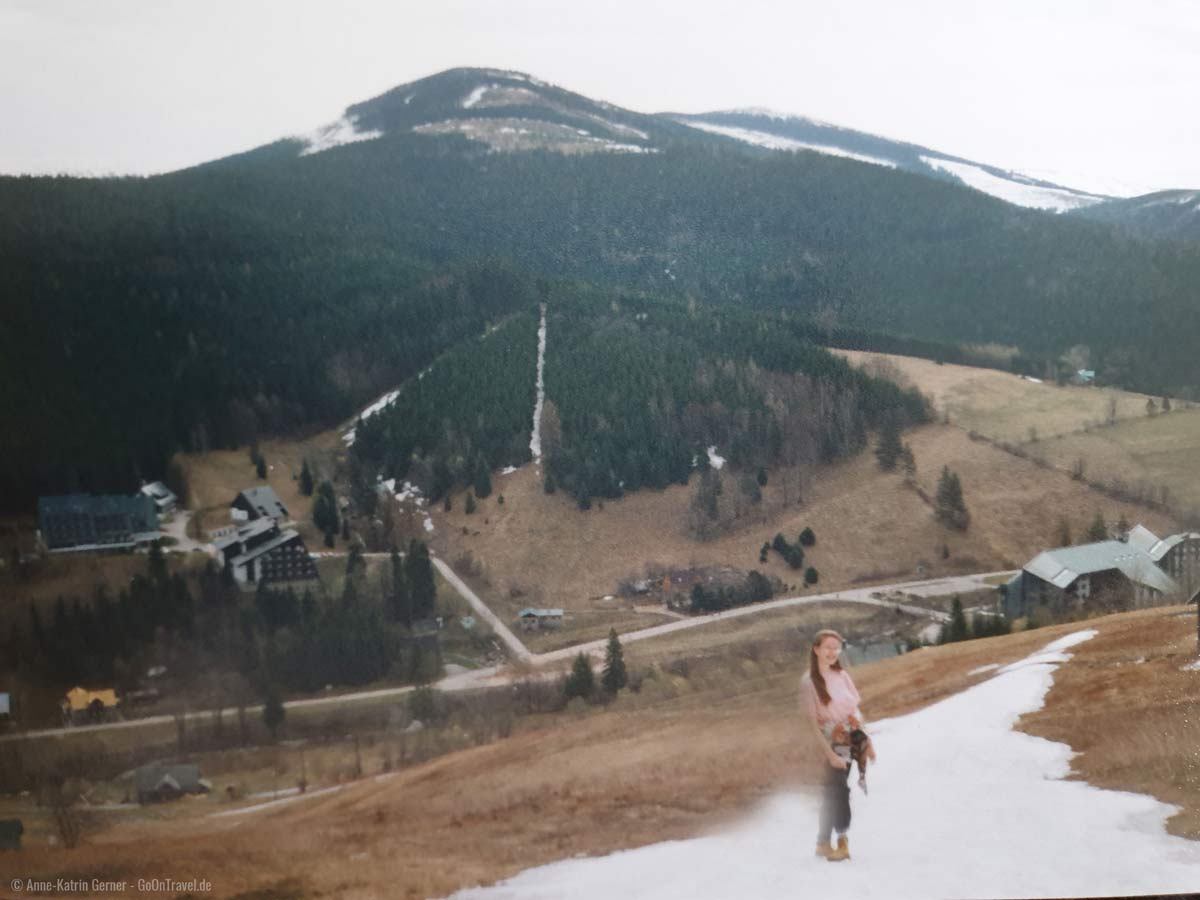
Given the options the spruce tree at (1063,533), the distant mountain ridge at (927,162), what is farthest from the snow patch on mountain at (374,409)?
the spruce tree at (1063,533)

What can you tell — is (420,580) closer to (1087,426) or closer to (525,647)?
(525,647)

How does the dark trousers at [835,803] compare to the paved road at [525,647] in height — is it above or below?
below

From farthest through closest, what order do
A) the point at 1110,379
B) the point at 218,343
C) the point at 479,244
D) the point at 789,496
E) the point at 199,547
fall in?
the point at 479,244 < the point at 1110,379 < the point at 789,496 < the point at 218,343 < the point at 199,547

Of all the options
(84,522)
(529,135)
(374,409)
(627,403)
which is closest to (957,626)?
(627,403)

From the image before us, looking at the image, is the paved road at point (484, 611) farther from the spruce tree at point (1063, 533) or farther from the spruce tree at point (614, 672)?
the spruce tree at point (1063, 533)

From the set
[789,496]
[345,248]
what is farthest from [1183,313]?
[345,248]

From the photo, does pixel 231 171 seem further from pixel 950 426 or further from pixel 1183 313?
pixel 1183 313
